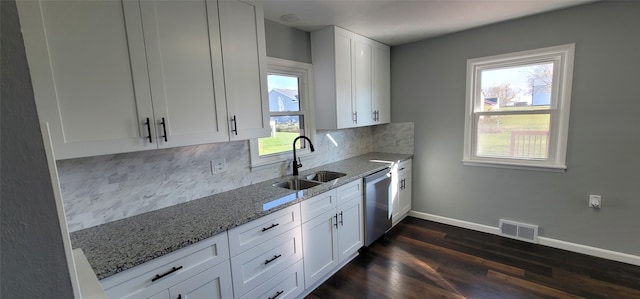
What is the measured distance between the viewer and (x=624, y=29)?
2.27m

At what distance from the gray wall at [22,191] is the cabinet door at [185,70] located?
1173 millimetres

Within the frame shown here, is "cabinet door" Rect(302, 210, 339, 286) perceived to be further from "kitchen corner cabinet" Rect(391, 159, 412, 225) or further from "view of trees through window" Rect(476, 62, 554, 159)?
"view of trees through window" Rect(476, 62, 554, 159)

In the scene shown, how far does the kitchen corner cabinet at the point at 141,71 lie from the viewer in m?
1.16

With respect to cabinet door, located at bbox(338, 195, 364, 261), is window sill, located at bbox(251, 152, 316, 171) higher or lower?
higher

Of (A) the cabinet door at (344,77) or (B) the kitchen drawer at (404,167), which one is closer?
(A) the cabinet door at (344,77)

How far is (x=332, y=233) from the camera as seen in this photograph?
2334mm

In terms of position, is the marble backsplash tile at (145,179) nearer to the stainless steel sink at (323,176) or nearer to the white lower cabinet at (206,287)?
the stainless steel sink at (323,176)

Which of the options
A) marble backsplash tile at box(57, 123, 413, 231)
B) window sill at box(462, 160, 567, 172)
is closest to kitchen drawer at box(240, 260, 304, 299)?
marble backsplash tile at box(57, 123, 413, 231)

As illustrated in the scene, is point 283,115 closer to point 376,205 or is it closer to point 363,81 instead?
point 363,81

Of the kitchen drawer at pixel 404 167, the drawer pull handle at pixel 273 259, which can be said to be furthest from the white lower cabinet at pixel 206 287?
the kitchen drawer at pixel 404 167

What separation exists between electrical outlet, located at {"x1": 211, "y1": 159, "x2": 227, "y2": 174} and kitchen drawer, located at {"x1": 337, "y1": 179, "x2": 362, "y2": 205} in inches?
38.2

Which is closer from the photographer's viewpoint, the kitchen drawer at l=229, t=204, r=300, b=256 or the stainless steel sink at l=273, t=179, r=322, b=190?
the kitchen drawer at l=229, t=204, r=300, b=256

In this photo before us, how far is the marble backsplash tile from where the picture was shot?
148 cm

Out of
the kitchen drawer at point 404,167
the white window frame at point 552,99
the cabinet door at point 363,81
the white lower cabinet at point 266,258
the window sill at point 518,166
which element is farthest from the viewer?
the kitchen drawer at point 404,167
